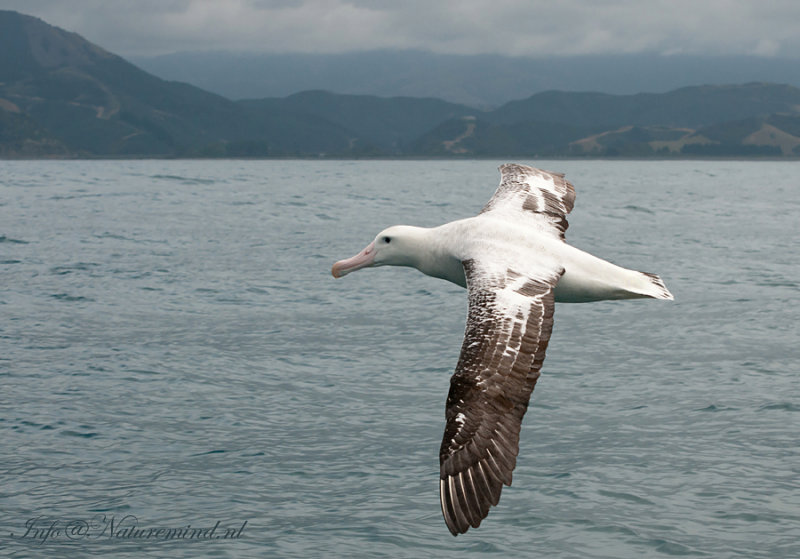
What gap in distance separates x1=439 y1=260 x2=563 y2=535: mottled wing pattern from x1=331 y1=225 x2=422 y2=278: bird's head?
1612 millimetres

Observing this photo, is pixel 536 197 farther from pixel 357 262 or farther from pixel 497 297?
pixel 497 297

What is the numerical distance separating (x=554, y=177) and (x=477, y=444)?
6673 millimetres

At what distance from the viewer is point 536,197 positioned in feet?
41.6

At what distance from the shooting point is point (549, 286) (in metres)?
9.48

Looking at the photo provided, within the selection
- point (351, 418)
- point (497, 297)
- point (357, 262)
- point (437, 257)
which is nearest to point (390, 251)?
Answer: point (357, 262)

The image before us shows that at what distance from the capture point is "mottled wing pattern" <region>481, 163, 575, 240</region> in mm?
12148

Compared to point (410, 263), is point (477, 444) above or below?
below

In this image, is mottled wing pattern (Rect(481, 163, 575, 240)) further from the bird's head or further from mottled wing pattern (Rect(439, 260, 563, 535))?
mottled wing pattern (Rect(439, 260, 563, 535))

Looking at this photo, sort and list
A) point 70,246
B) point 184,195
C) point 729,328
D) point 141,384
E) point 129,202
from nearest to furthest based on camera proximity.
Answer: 1. point 141,384
2. point 729,328
3. point 70,246
4. point 129,202
5. point 184,195

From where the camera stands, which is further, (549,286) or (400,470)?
(400,470)

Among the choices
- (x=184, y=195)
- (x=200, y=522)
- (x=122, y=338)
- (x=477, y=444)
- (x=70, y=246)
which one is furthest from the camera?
(x=184, y=195)

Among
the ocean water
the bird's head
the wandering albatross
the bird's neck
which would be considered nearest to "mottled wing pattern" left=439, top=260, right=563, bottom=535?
the wandering albatross

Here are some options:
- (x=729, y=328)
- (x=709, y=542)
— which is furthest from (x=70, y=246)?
(x=709, y=542)

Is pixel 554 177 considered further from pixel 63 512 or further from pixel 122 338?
Answer: pixel 122 338
